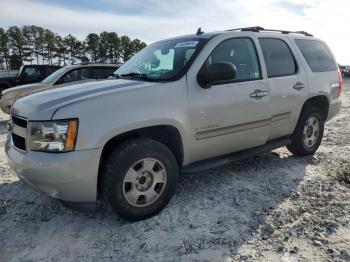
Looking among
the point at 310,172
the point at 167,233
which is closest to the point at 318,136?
the point at 310,172

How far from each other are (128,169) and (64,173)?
573 mm

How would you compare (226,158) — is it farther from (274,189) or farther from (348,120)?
(348,120)

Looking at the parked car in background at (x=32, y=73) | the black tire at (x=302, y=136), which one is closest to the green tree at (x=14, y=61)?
the parked car in background at (x=32, y=73)

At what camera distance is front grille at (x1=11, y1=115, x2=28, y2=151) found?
10.6 ft

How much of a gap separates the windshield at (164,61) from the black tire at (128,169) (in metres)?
0.78

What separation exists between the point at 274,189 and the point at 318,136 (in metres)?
1.86

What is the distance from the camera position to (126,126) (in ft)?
10.5

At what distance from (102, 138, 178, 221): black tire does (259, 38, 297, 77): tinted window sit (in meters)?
1.92

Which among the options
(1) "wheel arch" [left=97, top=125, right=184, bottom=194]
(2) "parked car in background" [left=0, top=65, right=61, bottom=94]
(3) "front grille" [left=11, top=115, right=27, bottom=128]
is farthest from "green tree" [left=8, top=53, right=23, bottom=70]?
(1) "wheel arch" [left=97, top=125, right=184, bottom=194]

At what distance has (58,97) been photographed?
3.31 m

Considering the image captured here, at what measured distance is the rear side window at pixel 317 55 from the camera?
5289 millimetres

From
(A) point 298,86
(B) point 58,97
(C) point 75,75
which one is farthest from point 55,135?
(C) point 75,75

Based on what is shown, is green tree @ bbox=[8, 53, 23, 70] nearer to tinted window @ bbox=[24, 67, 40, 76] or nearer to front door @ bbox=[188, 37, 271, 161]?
tinted window @ bbox=[24, 67, 40, 76]

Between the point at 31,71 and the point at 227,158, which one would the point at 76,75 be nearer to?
the point at 31,71
